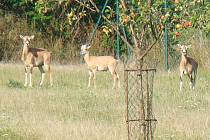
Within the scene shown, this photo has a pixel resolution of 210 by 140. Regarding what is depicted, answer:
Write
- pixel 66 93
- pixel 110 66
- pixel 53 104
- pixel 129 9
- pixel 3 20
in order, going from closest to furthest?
pixel 129 9 → pixel 53 104 → pixel 66 93 → pixel 110 66 → pixel 3 20

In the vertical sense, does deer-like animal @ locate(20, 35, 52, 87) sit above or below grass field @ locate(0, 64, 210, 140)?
above

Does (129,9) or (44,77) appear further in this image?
(44,77)

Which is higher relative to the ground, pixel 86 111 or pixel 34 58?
pixel 34 58

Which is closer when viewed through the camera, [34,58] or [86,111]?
[86,111]

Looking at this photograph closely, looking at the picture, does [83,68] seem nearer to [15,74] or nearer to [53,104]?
[15,74]

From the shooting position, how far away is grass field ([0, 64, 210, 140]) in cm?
991

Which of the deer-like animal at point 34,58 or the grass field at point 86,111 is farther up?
the deer-like animal at point 34,58

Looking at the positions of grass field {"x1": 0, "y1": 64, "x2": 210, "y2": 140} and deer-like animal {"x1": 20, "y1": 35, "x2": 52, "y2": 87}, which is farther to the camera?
deer-like animal {"x1": 20, "y1": 35, "x2": 52, "y2": 87}

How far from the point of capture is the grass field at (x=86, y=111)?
32.5 feet

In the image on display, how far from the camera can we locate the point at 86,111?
1268 centimetres

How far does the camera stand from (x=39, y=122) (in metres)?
11.1

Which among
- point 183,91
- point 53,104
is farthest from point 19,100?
point 183,91

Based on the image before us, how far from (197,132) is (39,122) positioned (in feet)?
8.40

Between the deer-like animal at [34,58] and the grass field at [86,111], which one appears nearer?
the grass field at [86,111]
